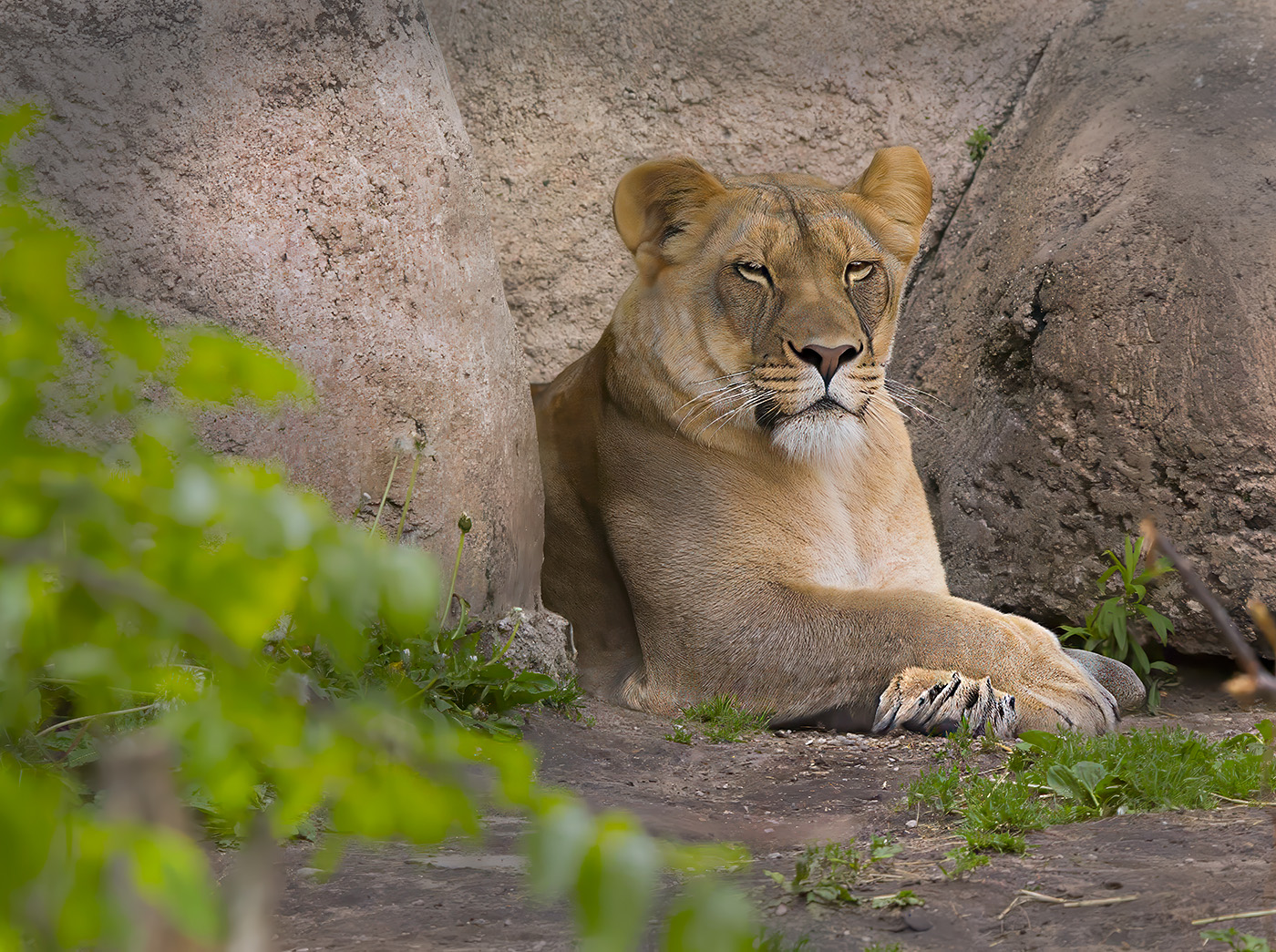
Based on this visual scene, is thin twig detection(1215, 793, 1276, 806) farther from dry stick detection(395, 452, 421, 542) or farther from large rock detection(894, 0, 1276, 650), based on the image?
dry stick detection(395, 452, 421, 542)

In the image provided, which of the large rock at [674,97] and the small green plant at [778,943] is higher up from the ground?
the large rock at [674,97]

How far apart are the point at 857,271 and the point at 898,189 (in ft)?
1.74

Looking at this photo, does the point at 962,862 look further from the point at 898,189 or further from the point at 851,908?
the point at 898,189

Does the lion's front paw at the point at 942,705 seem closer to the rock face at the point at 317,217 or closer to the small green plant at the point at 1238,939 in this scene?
the rock face at the point at 317,217

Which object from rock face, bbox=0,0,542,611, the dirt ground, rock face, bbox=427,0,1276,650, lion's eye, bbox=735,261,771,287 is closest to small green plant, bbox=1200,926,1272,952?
the dirt ground

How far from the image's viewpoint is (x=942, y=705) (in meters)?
3.97

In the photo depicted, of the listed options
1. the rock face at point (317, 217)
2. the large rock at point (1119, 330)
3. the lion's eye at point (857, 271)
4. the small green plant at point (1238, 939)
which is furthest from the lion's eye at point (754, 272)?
the small green plant at point (1238, 939)

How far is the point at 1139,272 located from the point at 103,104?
4025 mm

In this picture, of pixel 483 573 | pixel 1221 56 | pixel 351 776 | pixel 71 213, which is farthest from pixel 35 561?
pixel 1221 56

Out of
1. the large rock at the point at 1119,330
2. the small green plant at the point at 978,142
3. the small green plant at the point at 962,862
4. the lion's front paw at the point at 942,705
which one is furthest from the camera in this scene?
the small green plant at the point at 978,142

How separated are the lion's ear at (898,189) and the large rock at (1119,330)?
982 mm

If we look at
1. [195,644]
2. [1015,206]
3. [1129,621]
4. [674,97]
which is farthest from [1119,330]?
[195,644]

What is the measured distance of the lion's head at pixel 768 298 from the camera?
4250 mm

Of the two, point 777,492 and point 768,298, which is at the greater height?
point 768,298
